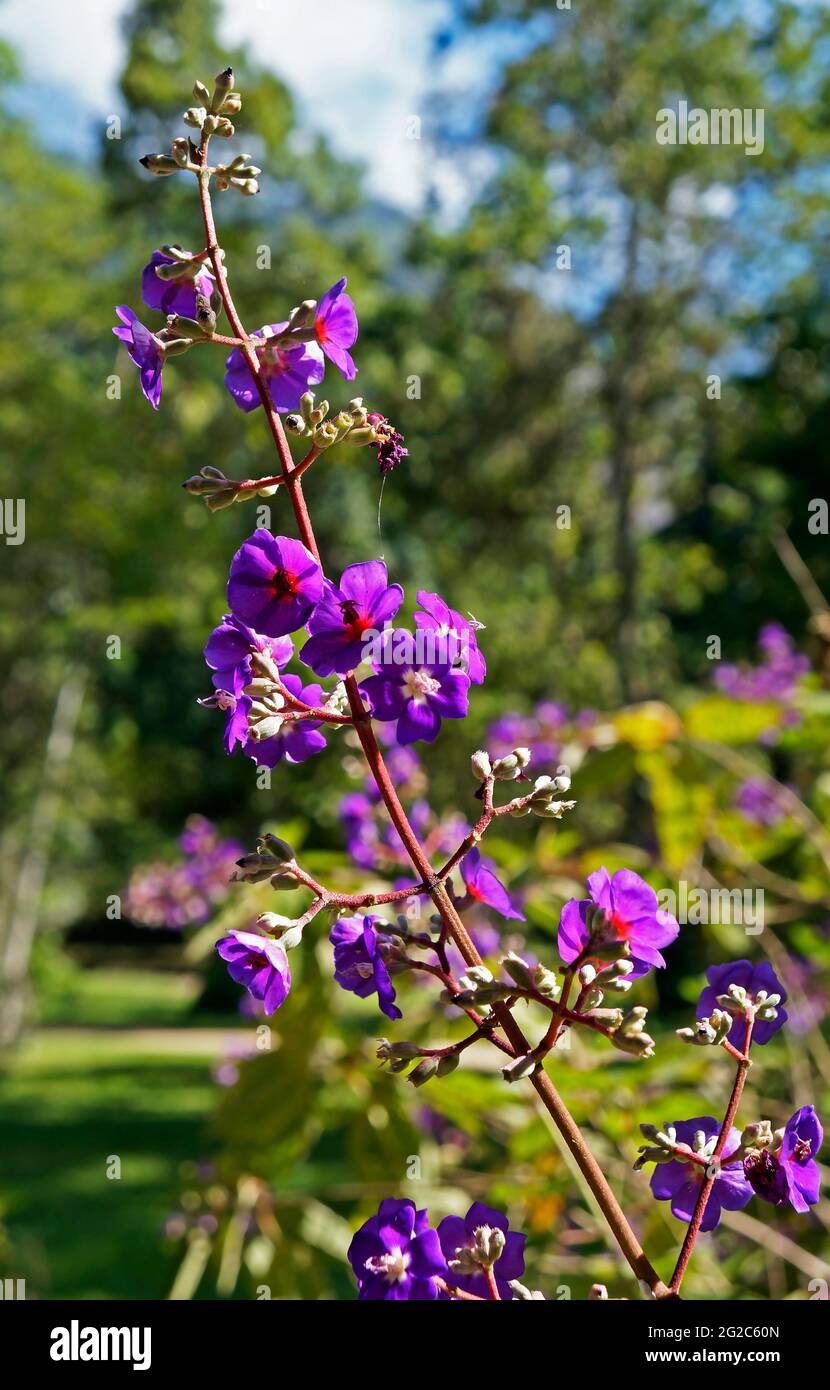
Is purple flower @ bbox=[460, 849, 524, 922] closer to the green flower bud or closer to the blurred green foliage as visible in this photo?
the green flower bud

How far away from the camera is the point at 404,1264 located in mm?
891

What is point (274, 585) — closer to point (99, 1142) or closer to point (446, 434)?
point (99, 1142)

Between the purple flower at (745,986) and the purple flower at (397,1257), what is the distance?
0.27m

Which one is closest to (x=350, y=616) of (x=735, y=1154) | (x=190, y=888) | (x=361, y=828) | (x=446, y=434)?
(x=735, y=1154)

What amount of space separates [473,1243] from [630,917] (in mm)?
267

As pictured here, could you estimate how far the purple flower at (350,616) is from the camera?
2.90ft

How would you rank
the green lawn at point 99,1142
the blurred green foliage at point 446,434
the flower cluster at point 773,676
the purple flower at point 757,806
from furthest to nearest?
1. the blurred green foliage at point 446,434
2. the green lawn at point 99,1142
3. the flower cluster at point 773,676
4. the purple flower at point 757,806

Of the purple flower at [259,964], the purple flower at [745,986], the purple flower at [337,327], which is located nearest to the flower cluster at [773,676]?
the purple flower at [745,986]

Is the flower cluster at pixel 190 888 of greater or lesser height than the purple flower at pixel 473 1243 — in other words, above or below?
above

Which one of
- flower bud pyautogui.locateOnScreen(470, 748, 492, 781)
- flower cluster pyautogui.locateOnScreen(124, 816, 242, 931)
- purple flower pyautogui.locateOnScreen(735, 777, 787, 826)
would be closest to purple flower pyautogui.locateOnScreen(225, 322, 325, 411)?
flower bud pyautogui.locateOnScreen(470, 748, 492, 781)

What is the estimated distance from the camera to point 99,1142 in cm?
1168

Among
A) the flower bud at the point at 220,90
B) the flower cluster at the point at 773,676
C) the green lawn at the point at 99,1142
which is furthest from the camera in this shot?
the green lawn at the point at 99,1142

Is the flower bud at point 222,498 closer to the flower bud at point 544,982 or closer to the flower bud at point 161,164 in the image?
the flower bud at point 161,164

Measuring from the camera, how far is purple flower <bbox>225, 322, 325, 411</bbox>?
100 cm
